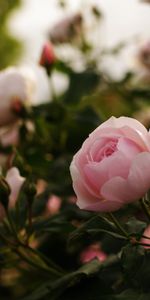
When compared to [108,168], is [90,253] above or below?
below

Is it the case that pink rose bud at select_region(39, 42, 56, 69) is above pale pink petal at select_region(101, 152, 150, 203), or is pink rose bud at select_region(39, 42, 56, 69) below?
below

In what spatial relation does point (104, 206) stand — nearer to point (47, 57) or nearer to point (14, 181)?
point (14, 181)

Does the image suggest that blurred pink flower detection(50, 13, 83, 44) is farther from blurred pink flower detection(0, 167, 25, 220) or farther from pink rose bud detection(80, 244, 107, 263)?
blurred pink flower detection(0, 167, 25, 220)

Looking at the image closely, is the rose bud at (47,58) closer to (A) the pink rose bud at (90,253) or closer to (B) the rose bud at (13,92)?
(B) the rose bud at (13,92)

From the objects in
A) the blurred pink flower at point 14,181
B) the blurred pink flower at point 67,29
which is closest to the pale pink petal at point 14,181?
the blurred pink flower at point 14,181

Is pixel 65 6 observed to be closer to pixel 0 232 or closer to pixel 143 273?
pixel 0 232

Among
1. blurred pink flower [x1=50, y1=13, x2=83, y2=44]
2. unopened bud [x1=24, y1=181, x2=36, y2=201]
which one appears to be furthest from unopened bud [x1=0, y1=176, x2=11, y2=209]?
blurred pink flower [x1=50, y1=13, x2=83, y2=44]

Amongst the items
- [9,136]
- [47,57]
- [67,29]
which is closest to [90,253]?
[9,136]
